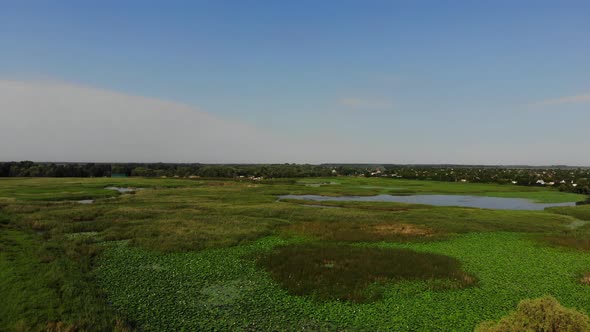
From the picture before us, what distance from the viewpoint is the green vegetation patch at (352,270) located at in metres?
19.0

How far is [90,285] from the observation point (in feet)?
61.3

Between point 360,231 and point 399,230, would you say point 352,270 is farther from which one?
point 399,230

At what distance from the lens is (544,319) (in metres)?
9.73

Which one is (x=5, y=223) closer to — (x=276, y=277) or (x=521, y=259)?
(x=276, y=277)

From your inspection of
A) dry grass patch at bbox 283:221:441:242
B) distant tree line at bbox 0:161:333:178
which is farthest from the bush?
distant tree line at bbox 0:161:333:178

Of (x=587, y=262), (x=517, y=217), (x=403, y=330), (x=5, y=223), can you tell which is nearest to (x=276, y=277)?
(x=403, y=330)

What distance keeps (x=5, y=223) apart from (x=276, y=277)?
3313 cm

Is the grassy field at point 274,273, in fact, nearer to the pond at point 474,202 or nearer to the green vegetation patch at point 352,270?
the green vegetation patch at point 352,270

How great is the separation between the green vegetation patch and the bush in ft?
27.4

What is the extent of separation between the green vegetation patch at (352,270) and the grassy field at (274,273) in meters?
0.11

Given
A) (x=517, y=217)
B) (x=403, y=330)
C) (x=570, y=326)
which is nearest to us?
(x=570, y=326)

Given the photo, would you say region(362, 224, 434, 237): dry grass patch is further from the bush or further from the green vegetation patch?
the bush

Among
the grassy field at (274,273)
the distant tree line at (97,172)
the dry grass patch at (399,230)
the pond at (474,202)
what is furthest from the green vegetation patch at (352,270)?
the distant tree line at (97,172)

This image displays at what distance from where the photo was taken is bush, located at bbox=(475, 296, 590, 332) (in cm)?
949
